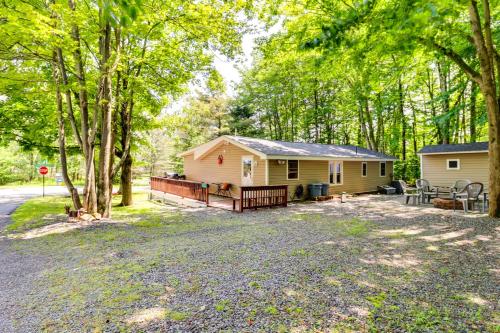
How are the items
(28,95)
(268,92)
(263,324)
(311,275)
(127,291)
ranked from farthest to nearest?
(268,92)
(28,95)
(311,275)
(127,291)
(263,324)

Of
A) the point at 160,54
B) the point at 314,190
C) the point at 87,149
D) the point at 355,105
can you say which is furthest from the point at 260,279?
the point at 355,105

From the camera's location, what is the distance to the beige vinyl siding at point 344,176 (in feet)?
43.5

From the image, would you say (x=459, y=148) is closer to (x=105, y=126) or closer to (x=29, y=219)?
(x=105, y=126)

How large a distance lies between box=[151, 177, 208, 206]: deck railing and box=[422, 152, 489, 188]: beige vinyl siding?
12164 mm

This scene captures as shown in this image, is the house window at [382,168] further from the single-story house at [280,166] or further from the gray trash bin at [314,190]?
the gray trash bin at [314,190]

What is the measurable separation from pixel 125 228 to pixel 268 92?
74.6ft

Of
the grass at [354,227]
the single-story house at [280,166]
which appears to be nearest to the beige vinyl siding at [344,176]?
the single-story house at [280,166]

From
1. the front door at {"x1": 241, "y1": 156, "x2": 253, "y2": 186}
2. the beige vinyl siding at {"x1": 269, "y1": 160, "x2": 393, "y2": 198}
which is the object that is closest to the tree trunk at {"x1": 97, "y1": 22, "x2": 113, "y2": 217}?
the front door at {"x1": 241, "y1": 156, "x2": 253, "y2": 186}

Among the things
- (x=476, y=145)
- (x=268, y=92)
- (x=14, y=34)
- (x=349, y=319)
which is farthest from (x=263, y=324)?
(x=268, y=92)

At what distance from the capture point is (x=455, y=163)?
1434cm

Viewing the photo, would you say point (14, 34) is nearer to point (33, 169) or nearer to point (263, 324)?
point (263, 324)

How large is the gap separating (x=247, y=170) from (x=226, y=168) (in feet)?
5.69

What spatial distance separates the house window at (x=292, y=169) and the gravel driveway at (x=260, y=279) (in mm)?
6137

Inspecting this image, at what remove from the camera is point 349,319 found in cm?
299
